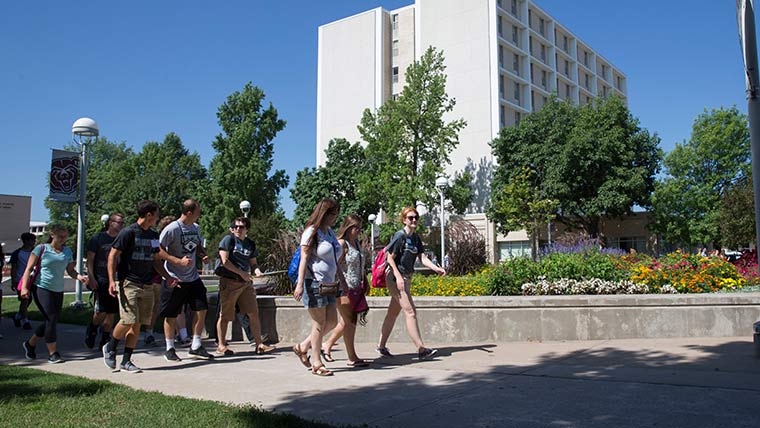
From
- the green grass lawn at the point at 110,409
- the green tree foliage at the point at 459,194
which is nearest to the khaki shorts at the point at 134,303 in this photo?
the green grass lawn at the point at 110,409

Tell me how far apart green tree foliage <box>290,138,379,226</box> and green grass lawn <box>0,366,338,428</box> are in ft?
115

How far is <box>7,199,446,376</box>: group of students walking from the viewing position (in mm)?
6129

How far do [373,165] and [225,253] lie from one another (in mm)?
30445

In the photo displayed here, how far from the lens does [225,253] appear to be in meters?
7.29

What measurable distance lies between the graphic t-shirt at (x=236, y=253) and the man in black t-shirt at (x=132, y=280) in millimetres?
1046

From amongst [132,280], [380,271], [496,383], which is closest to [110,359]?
[132,280]

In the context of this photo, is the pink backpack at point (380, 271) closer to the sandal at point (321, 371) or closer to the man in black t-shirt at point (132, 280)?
the sandal at point (321, 371)

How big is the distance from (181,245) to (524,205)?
1290 inches

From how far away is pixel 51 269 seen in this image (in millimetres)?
7113

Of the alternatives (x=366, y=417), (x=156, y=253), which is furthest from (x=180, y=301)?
(x=366, y=417)

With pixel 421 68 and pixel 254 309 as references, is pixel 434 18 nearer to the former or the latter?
pixel 421 68

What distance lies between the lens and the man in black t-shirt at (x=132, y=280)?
621cm

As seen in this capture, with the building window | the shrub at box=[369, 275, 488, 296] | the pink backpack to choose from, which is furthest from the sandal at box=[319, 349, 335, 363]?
the building window

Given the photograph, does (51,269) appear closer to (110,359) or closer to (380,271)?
(110,359)
